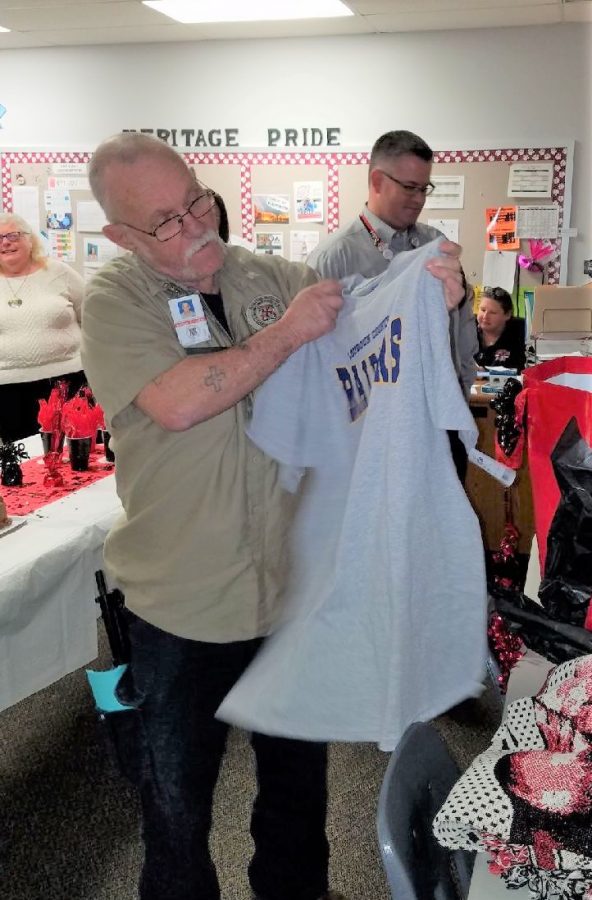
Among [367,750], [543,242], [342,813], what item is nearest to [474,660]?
[342,813]

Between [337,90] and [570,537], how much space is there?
173 inches

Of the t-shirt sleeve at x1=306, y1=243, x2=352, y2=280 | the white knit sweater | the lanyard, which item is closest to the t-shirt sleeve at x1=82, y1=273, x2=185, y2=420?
the t-shirt sleeve at x1=306, y1=243, x2=352, y2=280

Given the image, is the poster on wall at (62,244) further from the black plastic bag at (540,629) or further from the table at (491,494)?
the black plastic bag at (540,629)

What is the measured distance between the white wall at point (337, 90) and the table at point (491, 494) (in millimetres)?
1562

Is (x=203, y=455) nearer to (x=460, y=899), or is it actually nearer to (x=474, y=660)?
(x=474, y=660)

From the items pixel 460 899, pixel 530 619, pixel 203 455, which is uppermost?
pixel 203 455

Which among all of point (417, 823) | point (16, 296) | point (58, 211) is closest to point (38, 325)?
point (16, 296)

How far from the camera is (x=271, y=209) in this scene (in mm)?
5262

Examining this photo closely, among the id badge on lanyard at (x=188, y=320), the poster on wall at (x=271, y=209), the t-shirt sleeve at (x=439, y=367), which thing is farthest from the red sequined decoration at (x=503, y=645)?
the poster on wall at (x=271, y=209)

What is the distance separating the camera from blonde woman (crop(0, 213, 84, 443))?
12.0 ft

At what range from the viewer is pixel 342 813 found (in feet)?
7.47

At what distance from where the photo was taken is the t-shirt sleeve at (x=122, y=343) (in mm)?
1292

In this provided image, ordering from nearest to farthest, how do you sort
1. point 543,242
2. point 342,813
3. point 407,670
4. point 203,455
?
1. point 407,670
2. point 203,455
3. point 342,813
4. point 543,242

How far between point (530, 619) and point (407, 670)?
0.38 meters
